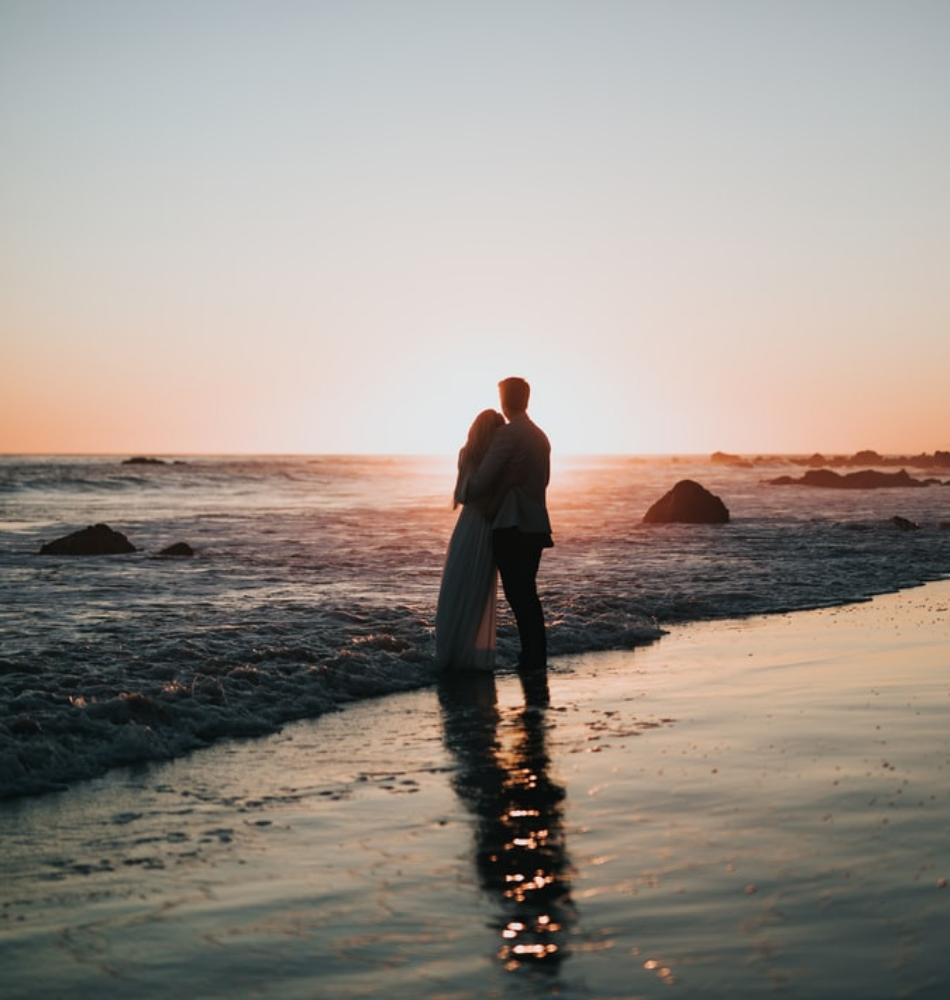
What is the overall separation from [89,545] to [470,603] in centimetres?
1354

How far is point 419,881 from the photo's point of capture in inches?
164

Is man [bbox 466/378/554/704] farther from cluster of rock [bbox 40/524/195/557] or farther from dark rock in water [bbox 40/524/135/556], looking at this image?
dark rock in water [bbox 40/524/135/556]

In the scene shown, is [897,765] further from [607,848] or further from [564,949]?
[564,949]


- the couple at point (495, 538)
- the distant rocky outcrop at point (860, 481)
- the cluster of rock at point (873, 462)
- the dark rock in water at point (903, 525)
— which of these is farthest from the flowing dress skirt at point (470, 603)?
the cluster of rock at point (873, 462)

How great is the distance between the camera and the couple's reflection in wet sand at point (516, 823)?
365cm

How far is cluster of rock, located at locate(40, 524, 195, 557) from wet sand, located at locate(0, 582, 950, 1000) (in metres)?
14.2

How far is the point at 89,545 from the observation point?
21219mm

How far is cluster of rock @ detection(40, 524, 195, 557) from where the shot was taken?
21.1 metres

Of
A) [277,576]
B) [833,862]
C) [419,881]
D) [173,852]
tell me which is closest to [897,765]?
[833,862]

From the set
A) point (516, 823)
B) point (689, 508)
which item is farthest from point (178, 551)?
point (516, 823)

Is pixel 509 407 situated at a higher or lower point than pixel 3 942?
higher

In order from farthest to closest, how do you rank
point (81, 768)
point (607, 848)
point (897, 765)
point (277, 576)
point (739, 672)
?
point (277, 576) < point (739, 672) < point (81, 768) < point (897, 765) < point (607, 848)

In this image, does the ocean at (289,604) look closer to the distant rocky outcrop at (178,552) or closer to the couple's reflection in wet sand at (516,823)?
the distant rocky outcrop at (178,552)

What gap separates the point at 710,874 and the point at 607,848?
51 centimetres
